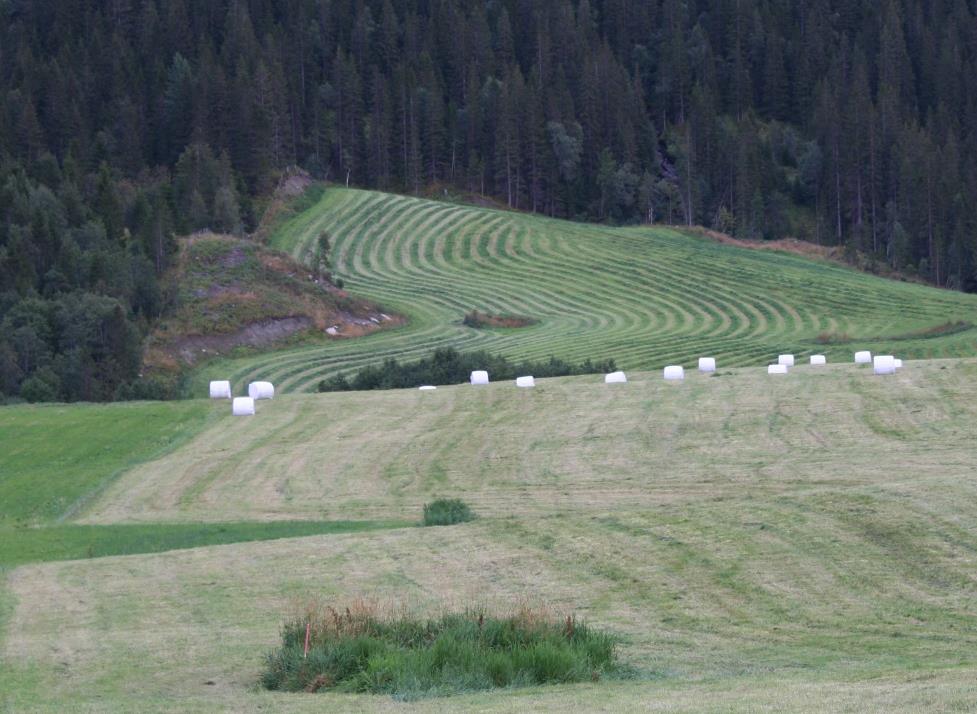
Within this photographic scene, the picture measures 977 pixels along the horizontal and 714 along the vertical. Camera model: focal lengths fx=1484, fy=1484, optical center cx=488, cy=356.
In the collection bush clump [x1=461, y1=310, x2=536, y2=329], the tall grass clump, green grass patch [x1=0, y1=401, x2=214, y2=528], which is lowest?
bush clump [x1=461, y1=310, x2=536, y2=329]

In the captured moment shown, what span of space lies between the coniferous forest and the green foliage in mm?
20811

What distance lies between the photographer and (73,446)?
43.3 meters

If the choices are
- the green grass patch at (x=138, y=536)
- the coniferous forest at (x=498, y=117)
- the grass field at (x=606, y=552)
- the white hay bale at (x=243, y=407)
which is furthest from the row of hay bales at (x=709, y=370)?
the coniferous forest at (x=498, y=117)

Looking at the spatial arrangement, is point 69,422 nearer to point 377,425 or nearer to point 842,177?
point 377,425

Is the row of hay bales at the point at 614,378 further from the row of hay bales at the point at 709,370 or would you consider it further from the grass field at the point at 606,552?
the grass field at the point at 606,552

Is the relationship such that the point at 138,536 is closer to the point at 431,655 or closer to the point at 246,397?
the point at 431,655

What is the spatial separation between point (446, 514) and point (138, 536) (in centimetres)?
645

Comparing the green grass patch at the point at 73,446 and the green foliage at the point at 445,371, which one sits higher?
the green grass patch at the point at 73,446

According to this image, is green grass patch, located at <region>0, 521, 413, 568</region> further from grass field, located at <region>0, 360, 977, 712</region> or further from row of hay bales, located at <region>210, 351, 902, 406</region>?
row of hay bales, located at <region>210, 351, 902, 406</region>

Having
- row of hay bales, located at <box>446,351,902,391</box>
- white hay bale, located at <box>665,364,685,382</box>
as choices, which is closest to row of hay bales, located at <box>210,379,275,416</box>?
row of hay bales, located at <box>446,351,902,391</box>

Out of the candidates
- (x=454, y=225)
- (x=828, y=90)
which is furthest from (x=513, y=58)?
(x=454, y=225)

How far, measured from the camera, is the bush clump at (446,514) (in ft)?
94.3

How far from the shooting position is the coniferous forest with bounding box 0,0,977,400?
4482 inches

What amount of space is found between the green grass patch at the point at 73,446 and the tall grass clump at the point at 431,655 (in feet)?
61.9
